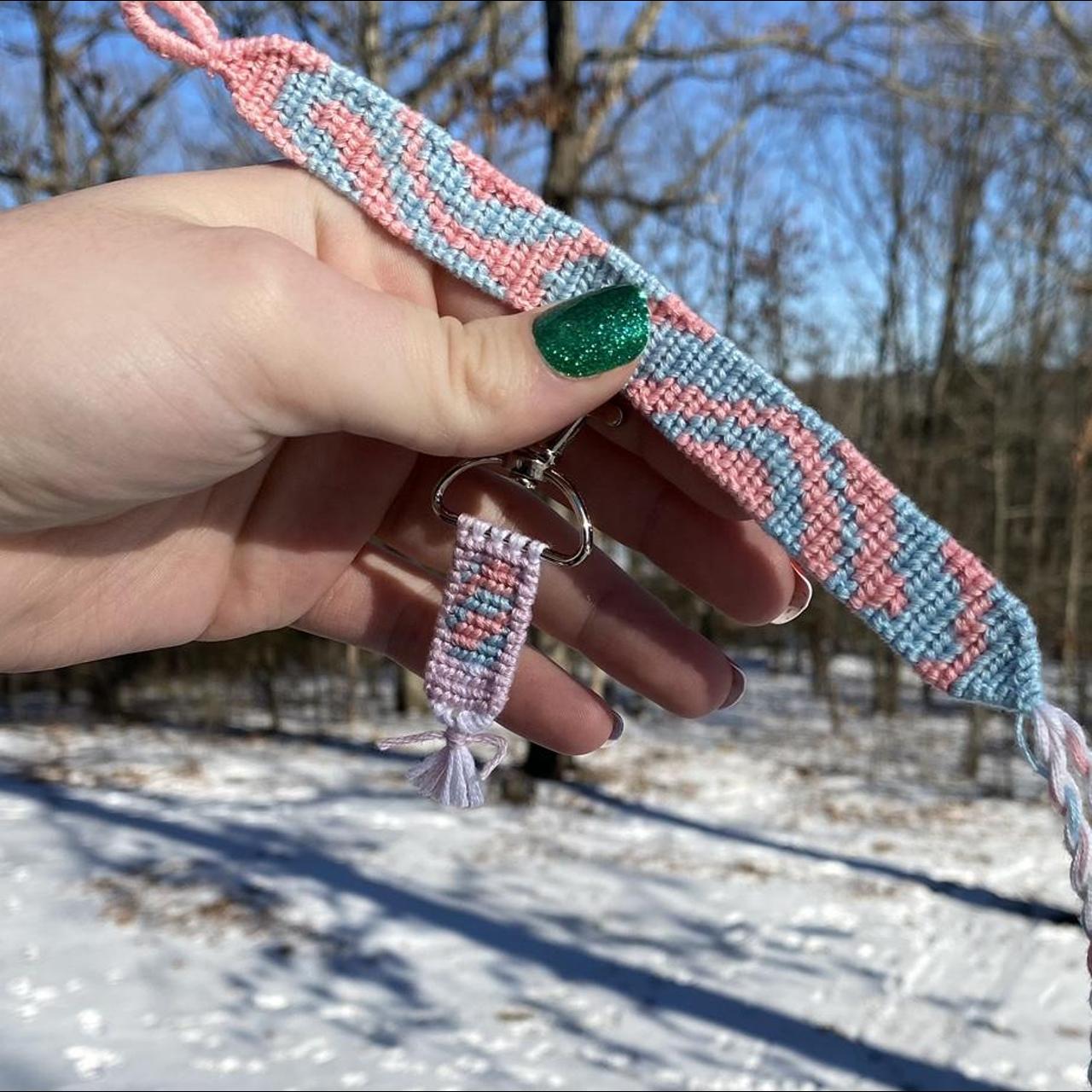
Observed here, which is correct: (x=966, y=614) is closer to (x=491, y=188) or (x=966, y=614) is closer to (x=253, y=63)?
(x=491, y=188)

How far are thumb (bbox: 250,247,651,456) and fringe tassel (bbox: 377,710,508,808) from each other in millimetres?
383

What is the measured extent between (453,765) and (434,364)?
0.53 meters

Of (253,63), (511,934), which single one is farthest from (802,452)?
(511,934)

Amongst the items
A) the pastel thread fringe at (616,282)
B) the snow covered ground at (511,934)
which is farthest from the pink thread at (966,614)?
the snow covered ground at (511,934)

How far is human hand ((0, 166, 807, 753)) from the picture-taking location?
3.35 ft

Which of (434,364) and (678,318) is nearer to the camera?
(434,364)

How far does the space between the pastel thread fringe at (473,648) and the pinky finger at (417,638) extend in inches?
7.1

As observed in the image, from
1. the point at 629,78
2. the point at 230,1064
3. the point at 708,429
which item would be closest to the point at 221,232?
the point at 708,429

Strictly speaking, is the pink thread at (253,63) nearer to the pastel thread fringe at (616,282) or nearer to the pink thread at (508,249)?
the pastel thread fringe at (616,282)

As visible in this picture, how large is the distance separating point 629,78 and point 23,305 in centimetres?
567

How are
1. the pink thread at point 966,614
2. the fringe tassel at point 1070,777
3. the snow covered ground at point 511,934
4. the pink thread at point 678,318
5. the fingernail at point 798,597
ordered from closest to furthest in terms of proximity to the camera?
the fringe tassel at point 1070,777 → the pink thread at point 966,614 → the pink thread at point 678,318 → the fingernail at point 798,597 → the snow covered ground at point 511,934

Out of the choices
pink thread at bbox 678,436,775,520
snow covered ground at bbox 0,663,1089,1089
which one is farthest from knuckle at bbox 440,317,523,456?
snow covered ground at bbox 0,663,1089,1089

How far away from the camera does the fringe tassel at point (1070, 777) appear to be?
0.99m

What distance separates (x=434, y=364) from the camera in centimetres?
108
